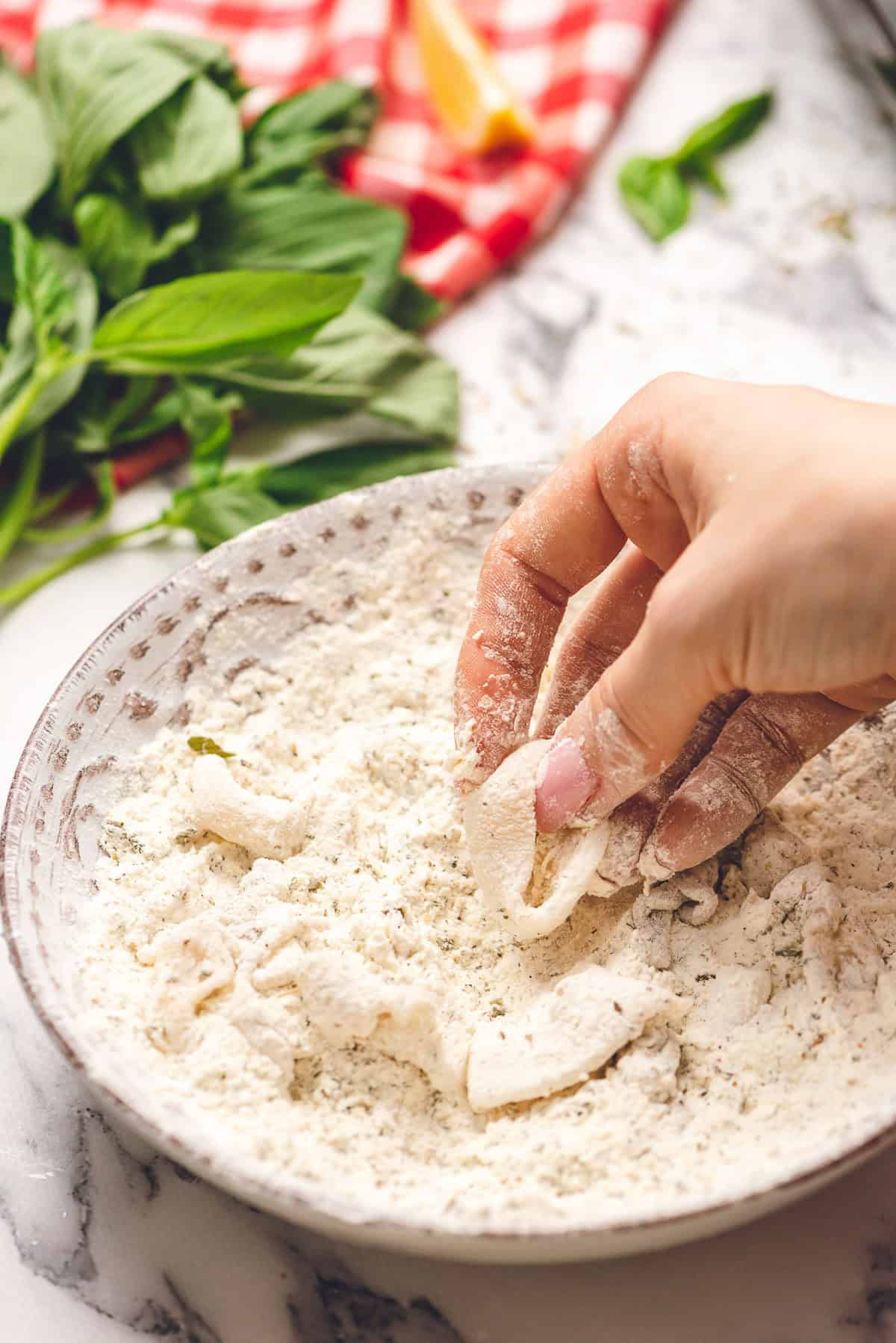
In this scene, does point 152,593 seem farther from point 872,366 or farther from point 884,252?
point 884,252

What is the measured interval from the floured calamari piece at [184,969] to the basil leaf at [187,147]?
3.33 ft

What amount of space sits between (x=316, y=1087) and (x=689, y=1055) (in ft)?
0.87

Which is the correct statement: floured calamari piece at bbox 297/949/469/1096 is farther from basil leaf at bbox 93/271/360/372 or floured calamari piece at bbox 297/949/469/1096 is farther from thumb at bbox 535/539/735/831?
basil leaf at bbox 93/271/360/372

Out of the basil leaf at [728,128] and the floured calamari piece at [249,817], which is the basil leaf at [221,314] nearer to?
the floured calamari piece at [249,817]

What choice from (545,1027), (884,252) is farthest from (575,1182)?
(884,252)

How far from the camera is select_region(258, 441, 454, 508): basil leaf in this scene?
58.4 inches

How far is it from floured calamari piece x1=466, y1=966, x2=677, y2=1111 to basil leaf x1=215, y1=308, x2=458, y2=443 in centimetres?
84

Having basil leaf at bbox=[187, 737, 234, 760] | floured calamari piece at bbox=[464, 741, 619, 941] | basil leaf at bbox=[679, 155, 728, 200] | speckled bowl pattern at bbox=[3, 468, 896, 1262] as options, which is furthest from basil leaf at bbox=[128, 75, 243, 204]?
floured calamari piece at bbox=[464, 741, 619, 941]

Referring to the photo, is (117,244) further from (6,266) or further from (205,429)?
(205,429)

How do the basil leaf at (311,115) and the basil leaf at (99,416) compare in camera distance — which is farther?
the basil leaf at (311,115)

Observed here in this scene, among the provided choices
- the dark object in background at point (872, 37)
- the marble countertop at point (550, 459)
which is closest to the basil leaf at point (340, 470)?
the marble countertop at point (550, 459)

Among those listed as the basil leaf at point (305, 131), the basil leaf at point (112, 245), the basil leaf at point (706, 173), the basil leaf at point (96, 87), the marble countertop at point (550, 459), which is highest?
the basil leaf at point (96, 87)

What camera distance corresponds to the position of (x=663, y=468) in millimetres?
922

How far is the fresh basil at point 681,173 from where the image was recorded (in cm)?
183
